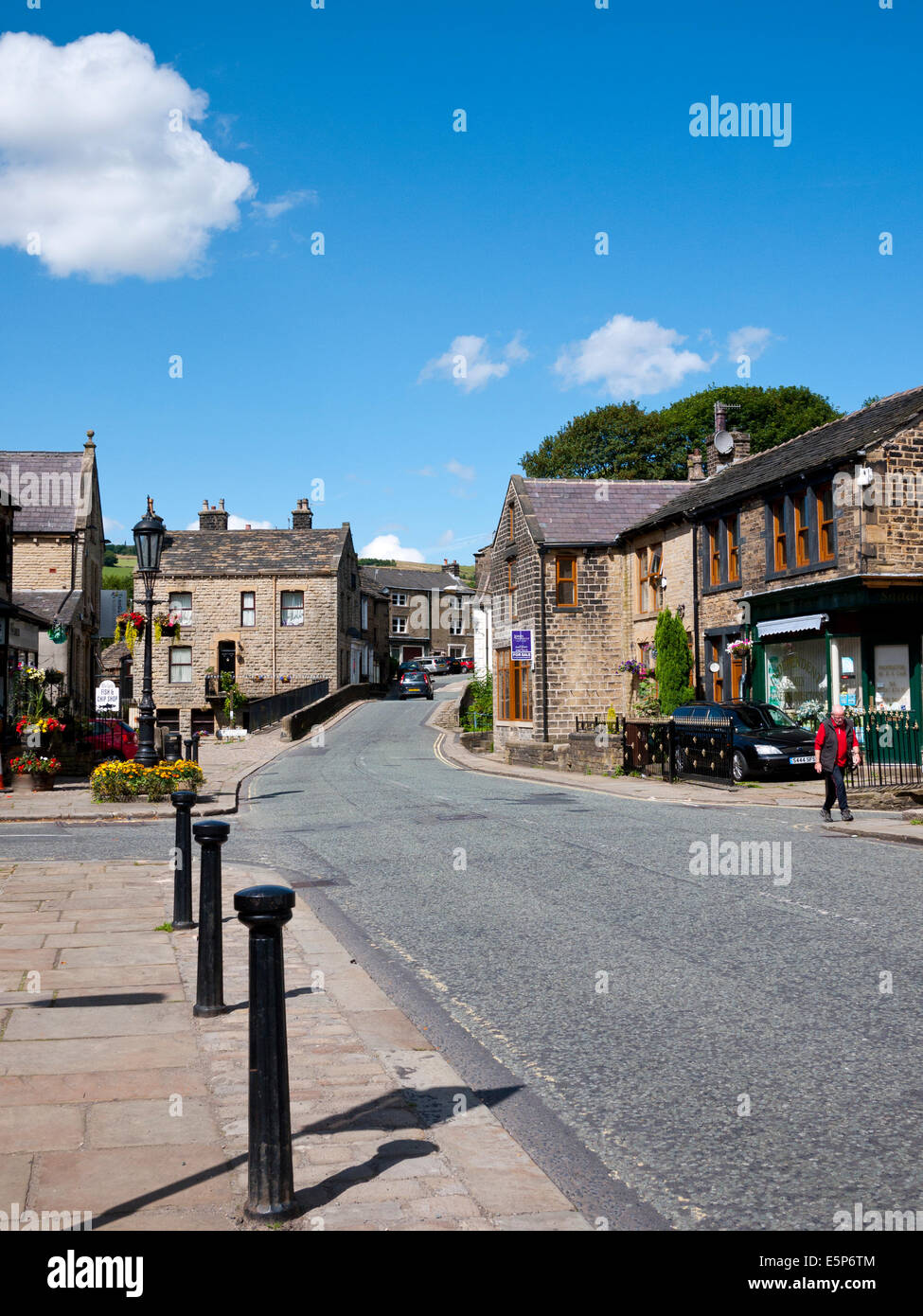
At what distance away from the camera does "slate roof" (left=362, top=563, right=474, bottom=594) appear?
302ft

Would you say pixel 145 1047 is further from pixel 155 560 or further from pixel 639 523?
pixel 639 523

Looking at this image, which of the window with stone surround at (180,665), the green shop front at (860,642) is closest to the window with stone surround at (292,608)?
the window with stone surround at (180,665)

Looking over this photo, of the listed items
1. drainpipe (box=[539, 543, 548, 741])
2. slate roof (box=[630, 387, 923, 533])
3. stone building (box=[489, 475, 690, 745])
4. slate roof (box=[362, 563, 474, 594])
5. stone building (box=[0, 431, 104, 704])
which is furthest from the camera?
slate roof (box=[362, 563, 474, 594])

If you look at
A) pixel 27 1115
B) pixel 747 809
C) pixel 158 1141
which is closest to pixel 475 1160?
pixel 158 1141

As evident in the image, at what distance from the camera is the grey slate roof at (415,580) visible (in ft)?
302

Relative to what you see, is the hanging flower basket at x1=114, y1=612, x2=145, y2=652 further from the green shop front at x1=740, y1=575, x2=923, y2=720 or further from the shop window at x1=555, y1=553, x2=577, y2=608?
the shop window at x1=555, y1=553, x2=577, y2=608

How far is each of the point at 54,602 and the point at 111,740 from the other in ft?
29.1

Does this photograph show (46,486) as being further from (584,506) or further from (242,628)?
(584,506)

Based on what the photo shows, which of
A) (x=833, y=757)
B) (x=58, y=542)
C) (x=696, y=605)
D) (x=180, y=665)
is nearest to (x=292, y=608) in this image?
(x=180, y=665)

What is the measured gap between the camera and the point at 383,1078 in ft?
15.8

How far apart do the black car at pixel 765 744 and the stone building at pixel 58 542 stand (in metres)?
21.4

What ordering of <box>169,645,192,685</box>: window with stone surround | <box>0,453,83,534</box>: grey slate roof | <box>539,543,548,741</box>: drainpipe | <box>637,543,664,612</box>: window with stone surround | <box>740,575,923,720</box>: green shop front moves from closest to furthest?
<box>740,575,923,720</box>: green shop front, <box>637,543,664,612</box>: window with stone surround, <box>539,543,548,741</box>: drainpipe, <box>0,453,83,534</box>: grey slate roof, <box>169,645,192,685</box>: window with stone surround

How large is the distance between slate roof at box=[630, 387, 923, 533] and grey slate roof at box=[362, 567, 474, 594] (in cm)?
6039

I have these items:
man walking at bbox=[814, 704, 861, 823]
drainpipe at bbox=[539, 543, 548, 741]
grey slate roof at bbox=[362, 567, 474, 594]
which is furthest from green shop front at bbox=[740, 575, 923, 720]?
grey slate roof at bbox=[362, 567, 474, 594]
